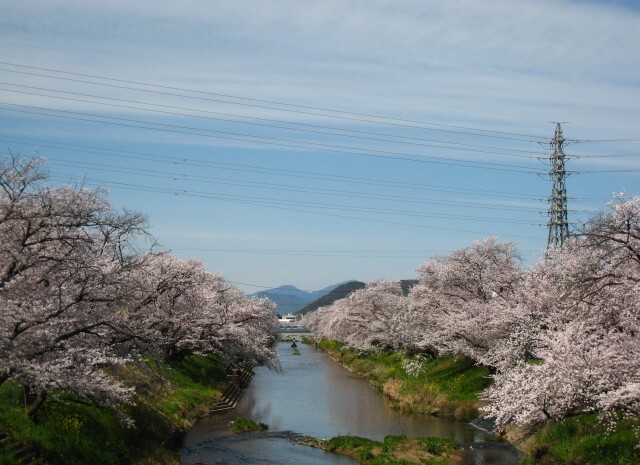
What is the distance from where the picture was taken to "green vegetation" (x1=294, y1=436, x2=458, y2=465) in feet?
87.6

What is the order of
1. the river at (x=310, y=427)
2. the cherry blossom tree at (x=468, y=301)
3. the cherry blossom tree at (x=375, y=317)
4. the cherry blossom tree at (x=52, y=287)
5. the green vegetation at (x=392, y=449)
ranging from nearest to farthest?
the cherry blossom tree at (x=52, y=287), the green vegetation at (x=392, y=449), the river at (x=310, y=427), the cherry blossom tree at (x=468, y=301), the cherry blossom tree at (x=375, y=317)

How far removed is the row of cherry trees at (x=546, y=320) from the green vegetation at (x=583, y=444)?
806 millimetres

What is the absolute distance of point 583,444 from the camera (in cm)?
2261

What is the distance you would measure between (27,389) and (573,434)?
766 inches

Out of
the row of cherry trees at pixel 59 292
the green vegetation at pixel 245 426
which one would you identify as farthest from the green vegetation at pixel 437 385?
the row of cherry trees at pixel 59 292

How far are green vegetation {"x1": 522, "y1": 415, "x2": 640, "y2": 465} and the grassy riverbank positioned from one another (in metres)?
14.7

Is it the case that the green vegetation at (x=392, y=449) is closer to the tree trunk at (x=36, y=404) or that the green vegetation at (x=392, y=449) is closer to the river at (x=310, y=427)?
the river at (x=310, y=427)

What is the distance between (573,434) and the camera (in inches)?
941

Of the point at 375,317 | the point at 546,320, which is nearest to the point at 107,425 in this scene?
the point at 546,320

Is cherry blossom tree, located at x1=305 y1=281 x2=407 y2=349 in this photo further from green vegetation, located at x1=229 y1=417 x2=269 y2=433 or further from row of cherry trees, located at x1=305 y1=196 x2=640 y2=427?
green vegetation, located at x1=229 y1=417 x2=269 y2=433

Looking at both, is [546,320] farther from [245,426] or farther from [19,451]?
[19,451]

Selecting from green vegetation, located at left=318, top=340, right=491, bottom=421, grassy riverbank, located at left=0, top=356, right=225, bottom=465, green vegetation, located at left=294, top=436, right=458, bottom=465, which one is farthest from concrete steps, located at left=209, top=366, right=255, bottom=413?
green vegetation, located at left=318, top=340, right=491, bottom=421

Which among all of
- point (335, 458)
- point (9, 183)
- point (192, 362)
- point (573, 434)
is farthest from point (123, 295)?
point (192, 362)

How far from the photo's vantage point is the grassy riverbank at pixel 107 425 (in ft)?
61.7
